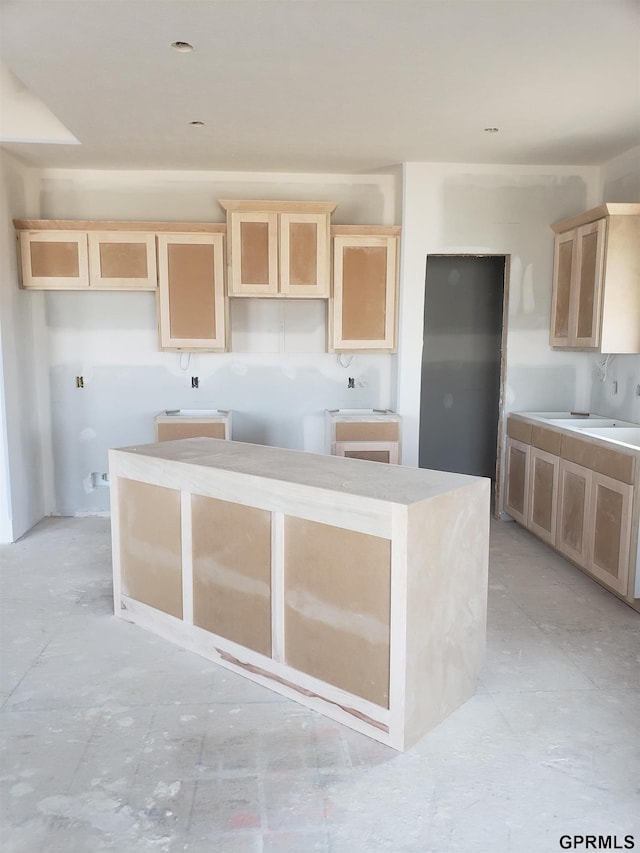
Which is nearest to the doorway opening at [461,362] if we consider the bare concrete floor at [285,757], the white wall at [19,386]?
the bare concrete floor at [285,757]

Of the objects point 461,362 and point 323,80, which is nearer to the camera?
point 323,80

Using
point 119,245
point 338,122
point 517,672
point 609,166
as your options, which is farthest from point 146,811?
point 609,166

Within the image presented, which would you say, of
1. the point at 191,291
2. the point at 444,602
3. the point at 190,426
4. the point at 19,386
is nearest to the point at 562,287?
the point at 191,291

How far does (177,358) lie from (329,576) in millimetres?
3164

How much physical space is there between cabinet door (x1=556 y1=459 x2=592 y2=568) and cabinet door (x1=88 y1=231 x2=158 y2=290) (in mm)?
3130

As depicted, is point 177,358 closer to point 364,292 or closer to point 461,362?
point 364,292

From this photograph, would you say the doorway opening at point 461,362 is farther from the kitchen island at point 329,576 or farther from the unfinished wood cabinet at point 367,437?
the kitchen island at point 329,576

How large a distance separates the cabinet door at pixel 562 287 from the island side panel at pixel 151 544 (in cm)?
306

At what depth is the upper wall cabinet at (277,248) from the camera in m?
4.54

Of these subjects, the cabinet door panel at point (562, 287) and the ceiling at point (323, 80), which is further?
the cabinet door panel at point (562, 287)

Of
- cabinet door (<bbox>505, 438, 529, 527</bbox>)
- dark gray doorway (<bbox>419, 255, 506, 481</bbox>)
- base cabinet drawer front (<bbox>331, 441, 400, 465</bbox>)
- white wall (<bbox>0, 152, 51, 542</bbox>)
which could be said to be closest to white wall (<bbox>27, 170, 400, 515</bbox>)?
white wall (<bbox>0, 152, 51, 542</bbox>)

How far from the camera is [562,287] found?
4.61 metres

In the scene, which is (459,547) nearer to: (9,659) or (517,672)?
(517,672)

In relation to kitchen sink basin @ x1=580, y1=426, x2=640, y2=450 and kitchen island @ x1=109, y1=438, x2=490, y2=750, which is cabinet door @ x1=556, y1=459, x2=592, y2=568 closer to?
kitchen sink basin @ x1=580, y1=426, x2=640, y2=450
